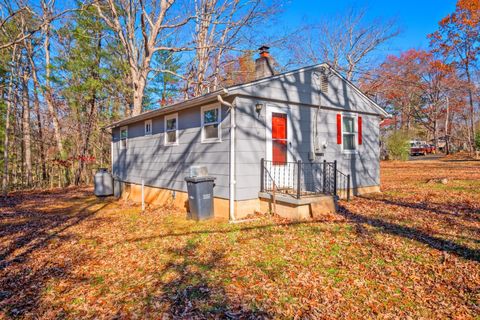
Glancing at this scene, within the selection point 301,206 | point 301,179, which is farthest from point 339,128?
point 301,206

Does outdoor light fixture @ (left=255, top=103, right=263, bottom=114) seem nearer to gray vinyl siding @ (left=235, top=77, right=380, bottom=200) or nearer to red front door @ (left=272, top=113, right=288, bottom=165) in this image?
gray vinyl siding @ (left=235, top=77, right=380, bottom=200)

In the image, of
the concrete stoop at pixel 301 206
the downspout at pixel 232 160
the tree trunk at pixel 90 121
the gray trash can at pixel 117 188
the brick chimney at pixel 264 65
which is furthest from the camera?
the tree trunk at pixel 90 121

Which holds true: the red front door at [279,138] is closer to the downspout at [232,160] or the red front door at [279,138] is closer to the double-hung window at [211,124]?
the downspout at [232,160]

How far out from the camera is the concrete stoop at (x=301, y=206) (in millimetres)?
6285

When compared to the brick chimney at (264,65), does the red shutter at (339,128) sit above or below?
below

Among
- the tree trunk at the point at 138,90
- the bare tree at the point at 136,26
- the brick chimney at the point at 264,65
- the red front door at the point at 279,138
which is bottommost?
the red front door at the point at 279,138

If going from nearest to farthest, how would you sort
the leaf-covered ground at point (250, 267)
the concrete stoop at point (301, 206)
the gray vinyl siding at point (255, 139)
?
the leaf-covered ground at point (250, 267)
the concrete stoop at point (301, 206)
the gray vinyl siding at point (255, 139)

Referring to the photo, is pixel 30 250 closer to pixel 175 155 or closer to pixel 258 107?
pixel 175 155

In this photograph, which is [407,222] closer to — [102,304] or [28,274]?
[102,304]

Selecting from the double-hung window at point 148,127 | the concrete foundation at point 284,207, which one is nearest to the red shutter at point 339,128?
the concrete foundation at point 284,207

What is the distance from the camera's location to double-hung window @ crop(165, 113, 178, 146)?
28.0 feet

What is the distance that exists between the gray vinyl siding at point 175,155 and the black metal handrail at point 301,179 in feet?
3.48

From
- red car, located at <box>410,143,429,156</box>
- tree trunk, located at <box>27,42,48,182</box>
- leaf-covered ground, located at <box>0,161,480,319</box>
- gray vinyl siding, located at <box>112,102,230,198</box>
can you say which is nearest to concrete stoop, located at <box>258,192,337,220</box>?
leaf-covered ground, located at <box>0,161,480,319</box>

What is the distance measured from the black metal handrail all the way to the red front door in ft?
0.55
